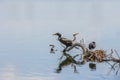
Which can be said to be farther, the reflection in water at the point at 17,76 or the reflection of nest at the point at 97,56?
the reflection of nest at the point at 97,56

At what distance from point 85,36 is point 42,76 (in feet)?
28.0

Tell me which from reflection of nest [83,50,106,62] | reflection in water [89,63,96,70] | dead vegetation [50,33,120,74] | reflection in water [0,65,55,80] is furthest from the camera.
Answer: reflection of nest [83,50,106,62]

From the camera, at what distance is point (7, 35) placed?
2581 centimetres

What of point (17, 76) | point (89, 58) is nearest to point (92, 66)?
point (89, 58)

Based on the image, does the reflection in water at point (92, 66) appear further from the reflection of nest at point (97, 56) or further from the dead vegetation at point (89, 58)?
the reflection of nest at point (97, 56)

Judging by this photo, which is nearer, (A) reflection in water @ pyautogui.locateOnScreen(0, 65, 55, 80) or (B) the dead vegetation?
(A) reflection in water @ pyautogui.locateOnScreen(0, 65, 55, 80)

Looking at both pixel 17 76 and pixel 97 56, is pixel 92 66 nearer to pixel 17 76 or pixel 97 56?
pixel 97 56

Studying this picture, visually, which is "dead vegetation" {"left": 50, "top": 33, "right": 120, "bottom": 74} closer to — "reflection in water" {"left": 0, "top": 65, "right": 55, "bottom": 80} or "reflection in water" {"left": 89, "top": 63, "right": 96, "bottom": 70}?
"reflection in water" {"left": 89, "top": 63, "right": 96, "bottom": 70}

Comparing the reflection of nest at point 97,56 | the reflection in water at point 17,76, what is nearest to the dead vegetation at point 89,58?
the reflection of nest at point 97,56

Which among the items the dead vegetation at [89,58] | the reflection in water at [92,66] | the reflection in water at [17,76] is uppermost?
the dead vegetation at [89,58]

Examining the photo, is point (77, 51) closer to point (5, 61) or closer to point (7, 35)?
point (5, 61)

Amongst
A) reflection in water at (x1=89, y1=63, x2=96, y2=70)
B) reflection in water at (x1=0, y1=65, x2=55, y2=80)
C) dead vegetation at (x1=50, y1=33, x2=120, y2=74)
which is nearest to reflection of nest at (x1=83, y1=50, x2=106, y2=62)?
dead vegetation at (x1=50, y1=33, x2=120, y2=74)

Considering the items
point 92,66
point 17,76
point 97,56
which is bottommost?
point 17,76

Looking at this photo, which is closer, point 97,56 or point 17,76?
point 17,76
